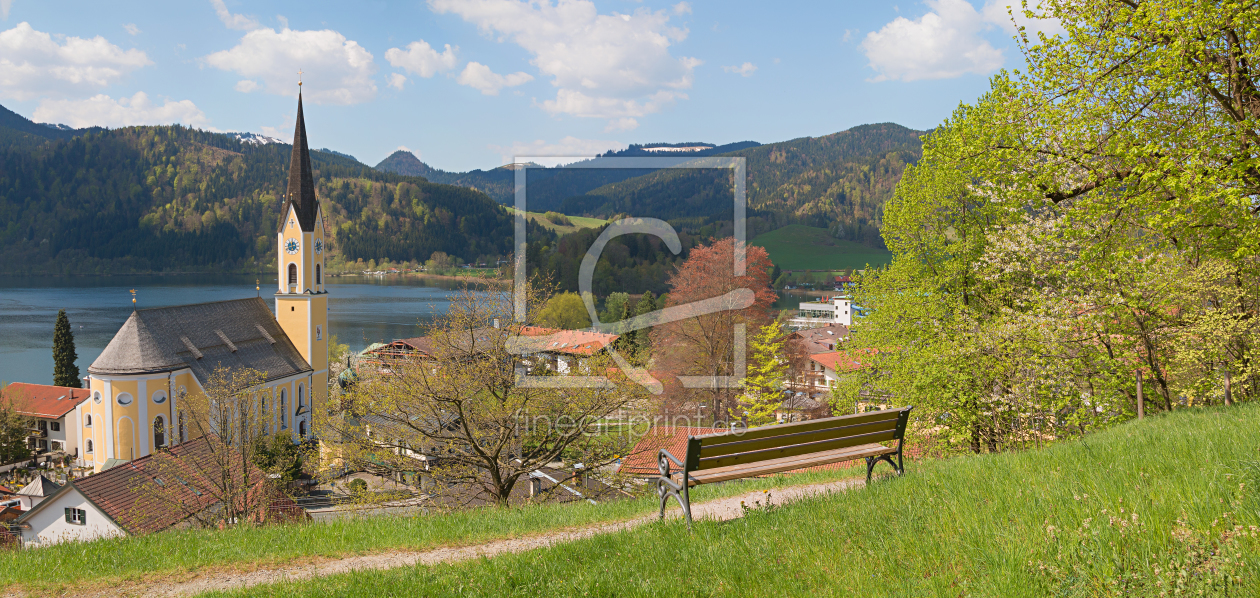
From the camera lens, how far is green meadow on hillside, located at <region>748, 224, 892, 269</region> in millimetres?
126938

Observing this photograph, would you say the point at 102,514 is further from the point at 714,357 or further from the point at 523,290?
the point at 714,357

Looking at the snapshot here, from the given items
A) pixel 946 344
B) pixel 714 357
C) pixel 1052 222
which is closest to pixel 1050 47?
pixel 1052 222

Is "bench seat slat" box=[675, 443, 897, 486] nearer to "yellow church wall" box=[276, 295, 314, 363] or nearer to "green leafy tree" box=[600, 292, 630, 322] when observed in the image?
"yellow church wall" box=[276, 295, 314, 363]

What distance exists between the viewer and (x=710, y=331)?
82.3 ft

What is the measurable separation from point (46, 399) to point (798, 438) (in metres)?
58.6

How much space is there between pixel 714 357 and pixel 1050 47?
1692 cm

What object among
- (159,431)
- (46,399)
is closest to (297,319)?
(159,431)

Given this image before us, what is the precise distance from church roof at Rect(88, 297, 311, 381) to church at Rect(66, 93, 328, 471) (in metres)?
0.05

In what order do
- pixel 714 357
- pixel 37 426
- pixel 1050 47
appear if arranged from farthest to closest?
pixel 37 426
pixel 714 357
pixel 1050 47

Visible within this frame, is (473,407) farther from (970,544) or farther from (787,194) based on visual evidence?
(787,194)

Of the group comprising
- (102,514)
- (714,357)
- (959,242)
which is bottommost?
(102,514)

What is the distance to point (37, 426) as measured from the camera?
4572cm

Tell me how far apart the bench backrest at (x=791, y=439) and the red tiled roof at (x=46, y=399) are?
5322 centimetres

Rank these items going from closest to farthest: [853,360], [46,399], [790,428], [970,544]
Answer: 1. [970,544]
2. [790,428]
3. [853,360]
4. [46,399]
